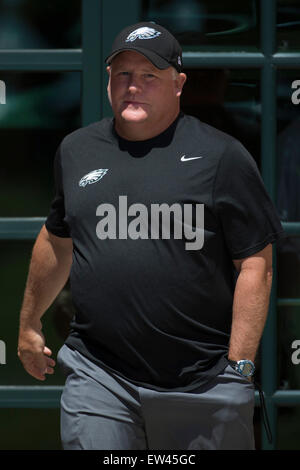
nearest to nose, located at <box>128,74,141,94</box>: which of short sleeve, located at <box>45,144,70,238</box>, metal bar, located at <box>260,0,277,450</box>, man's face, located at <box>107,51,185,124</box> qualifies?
man's face, located at <box>107,51,185,124</box>

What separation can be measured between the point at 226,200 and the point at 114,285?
49cm

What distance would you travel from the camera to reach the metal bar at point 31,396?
3.98 meters

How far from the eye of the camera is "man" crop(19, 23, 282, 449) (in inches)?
114

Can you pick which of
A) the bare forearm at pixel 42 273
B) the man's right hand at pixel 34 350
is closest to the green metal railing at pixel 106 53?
the man's right hand at pixel 34 350

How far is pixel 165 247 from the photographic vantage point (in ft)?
9.47

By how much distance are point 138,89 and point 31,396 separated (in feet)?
5.64

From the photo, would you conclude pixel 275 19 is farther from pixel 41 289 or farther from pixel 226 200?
pixel 41 289

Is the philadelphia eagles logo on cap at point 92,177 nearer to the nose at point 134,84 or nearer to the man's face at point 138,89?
the man's face at point 138,89

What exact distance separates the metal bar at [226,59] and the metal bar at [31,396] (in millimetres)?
1671

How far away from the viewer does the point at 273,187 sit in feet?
12.9

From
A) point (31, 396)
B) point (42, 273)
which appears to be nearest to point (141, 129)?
point (42, 273)

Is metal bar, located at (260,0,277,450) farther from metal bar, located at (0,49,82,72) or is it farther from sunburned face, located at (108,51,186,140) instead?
sunburned face, located at (108,51,186,140)

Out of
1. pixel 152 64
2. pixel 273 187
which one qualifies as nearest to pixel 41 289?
pixel 152 64

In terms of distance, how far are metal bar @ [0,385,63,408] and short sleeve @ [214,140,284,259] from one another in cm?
143
